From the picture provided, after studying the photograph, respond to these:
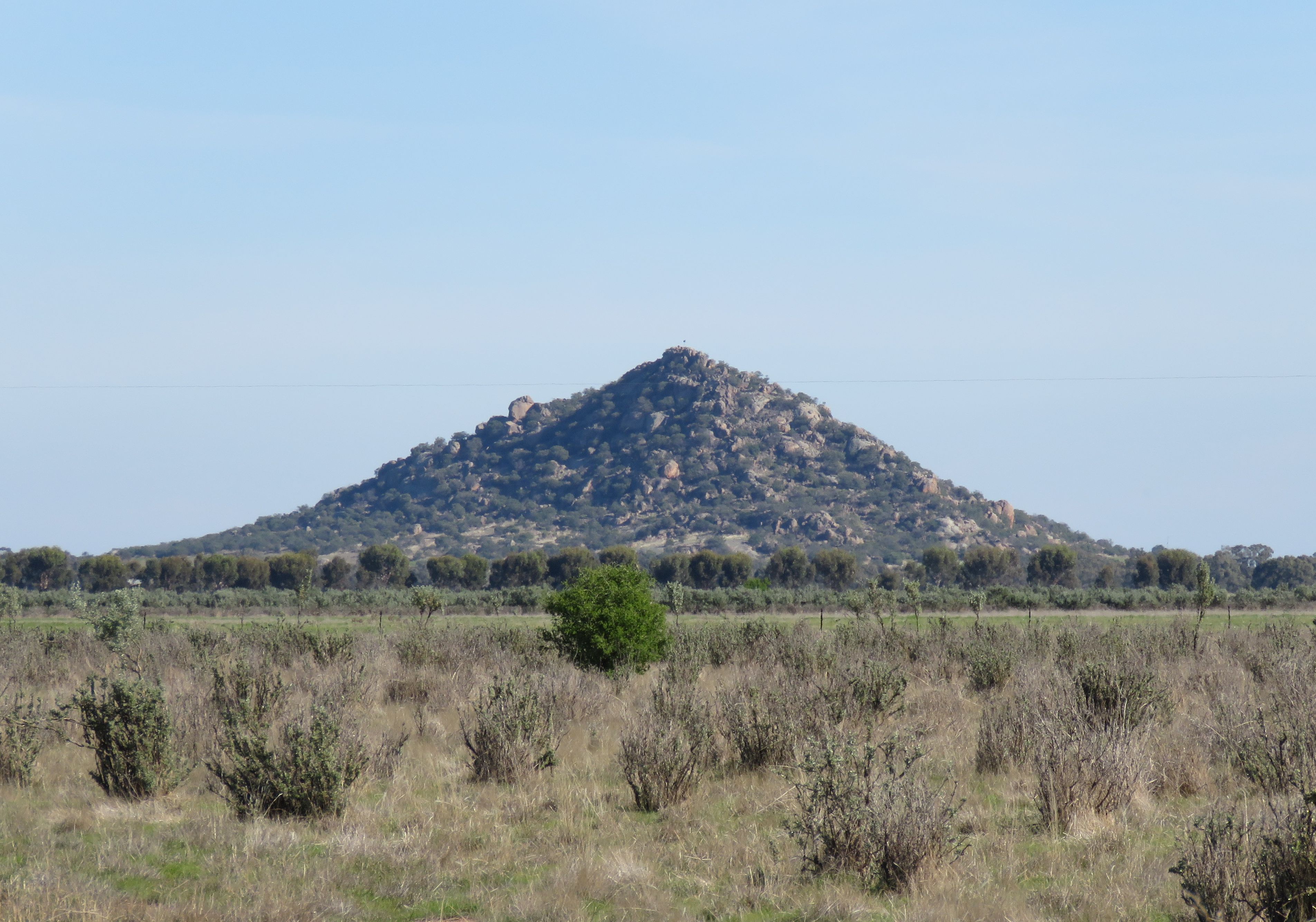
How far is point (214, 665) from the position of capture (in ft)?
50.6

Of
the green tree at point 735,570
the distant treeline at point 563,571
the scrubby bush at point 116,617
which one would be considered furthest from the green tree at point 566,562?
the scrubby bush at point 116,617

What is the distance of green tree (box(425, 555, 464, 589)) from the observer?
434ft

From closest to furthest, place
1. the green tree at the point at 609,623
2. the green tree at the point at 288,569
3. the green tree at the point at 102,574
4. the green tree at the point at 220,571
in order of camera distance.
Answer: the green tree at the point at 609,623
the green tree at the point at 102,574
the green tree at the point at 220,571
the green tree at the point at 288,569

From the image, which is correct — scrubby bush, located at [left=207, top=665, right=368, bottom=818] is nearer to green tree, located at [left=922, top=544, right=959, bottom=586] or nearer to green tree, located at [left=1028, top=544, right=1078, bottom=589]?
green tree, located at [left=922, top=544, right=959, bottom=586]

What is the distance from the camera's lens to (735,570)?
13138 centimetres

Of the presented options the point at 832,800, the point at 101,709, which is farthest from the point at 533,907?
the point at 101,709

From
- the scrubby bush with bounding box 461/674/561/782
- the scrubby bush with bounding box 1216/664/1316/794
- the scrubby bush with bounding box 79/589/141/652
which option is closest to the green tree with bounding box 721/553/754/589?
the scrubby bush with bounding box 79/589/141/652

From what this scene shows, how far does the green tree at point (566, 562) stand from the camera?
126125 mm

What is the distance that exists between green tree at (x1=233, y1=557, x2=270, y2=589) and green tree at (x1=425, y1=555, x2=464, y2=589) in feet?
64.9

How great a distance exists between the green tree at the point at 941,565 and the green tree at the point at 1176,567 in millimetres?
24748

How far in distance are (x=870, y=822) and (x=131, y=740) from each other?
7708 millimetres

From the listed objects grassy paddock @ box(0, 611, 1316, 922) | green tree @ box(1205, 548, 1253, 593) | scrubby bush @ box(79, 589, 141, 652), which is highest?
scrubby bush @ box(79, 589, 141, 652)

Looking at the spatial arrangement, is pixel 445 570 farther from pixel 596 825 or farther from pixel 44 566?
pixel 596 825

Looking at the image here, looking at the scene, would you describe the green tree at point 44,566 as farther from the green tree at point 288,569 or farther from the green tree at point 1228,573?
the green tree at point 1228,573
